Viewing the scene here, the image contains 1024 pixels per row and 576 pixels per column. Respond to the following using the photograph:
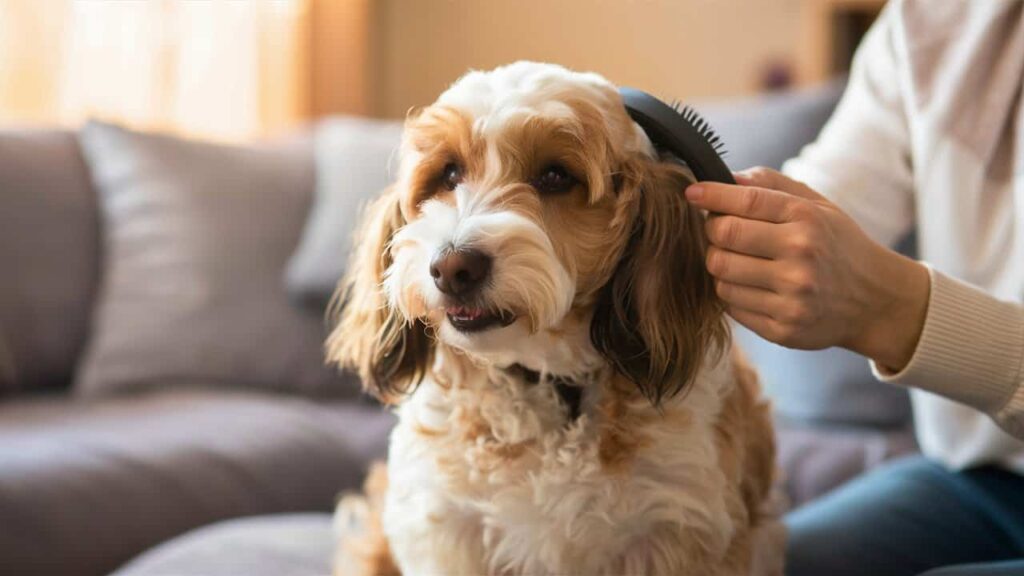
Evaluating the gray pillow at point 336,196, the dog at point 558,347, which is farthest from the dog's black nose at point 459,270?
the gray pillow at point 336,196

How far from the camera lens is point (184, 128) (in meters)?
3.85

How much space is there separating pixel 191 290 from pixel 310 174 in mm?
510

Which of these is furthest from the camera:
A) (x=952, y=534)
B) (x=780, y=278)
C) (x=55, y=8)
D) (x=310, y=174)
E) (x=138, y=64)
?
(x=138, y=64)

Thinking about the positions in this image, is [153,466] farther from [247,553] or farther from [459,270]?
[459,270]

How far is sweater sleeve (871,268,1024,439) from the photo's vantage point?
4.36ft

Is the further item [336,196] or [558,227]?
[336,196]

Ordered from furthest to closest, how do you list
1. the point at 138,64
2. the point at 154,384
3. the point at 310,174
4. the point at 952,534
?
the point at 138,64 < the point at 310,174 < the point at 154,384 < the point at 952,534

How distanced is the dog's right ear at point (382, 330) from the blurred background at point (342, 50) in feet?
6.59

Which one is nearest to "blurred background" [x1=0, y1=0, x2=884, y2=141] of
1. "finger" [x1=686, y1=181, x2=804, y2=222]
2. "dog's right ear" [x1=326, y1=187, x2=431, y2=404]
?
"dog's right ear" [x1=326, y1=187, x2=431, y2=404]

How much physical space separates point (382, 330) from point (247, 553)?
1.94 ft

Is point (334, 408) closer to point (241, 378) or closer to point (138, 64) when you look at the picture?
point (241, 378)

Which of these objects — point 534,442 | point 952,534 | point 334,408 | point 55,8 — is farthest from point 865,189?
point 55,8

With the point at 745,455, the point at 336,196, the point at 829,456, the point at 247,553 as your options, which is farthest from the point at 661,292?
the point at 336,196

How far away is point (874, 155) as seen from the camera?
1725 mm
